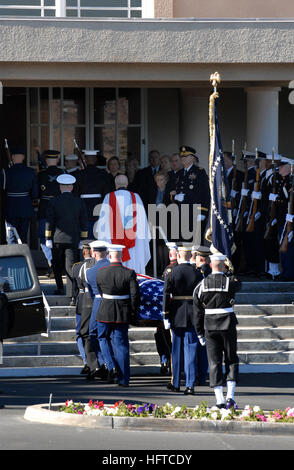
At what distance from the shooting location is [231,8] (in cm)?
1964

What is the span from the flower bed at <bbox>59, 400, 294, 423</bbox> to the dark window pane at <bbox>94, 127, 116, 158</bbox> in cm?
1068

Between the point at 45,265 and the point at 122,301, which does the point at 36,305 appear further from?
the point at 45,265

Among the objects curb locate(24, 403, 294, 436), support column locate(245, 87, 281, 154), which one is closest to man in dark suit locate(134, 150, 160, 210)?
support column locate(245, 87, 281, 154)

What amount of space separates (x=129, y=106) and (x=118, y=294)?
8.01m

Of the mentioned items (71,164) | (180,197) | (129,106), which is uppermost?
(129,106)

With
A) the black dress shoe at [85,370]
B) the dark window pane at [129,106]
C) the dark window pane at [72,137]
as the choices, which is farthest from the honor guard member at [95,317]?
the dark window pane at [129,106]

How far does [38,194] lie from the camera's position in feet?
60.4

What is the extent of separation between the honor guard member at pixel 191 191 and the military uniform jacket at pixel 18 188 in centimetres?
238

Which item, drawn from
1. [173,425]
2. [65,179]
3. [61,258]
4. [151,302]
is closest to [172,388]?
[151,302]

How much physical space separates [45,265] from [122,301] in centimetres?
660

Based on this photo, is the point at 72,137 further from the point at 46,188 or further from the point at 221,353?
the point at 221,353

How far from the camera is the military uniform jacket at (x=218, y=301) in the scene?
1207cm

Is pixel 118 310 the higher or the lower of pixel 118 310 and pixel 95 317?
the higher

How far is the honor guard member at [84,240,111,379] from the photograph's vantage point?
1456 cm
